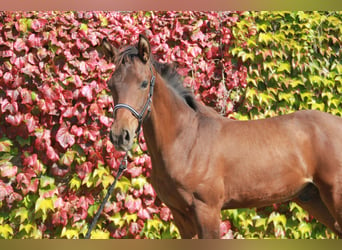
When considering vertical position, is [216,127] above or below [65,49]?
below

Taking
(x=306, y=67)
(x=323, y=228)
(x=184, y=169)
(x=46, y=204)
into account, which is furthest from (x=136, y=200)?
(x=306, y=67)

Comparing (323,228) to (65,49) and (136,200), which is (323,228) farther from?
(65,49)

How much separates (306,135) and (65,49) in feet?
8.74

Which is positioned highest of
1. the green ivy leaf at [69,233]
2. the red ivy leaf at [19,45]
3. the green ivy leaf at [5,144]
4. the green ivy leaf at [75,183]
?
the red ivy leaf at [19,45]

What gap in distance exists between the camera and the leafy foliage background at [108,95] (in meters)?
3.95

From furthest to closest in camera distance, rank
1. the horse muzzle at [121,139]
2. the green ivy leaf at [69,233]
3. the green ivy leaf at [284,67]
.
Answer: the green ivy leaf at [284,67], the green ivy leaf at [69,233], the horse muzzle at [121,139]

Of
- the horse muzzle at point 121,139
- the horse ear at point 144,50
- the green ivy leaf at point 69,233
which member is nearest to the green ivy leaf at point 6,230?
the green ivy leaf at point 69,233

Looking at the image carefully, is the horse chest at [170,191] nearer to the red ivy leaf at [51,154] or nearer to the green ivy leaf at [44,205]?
the red ivy leaf at [51,154]

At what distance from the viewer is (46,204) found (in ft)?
12.9

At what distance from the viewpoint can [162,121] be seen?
2.83 meters

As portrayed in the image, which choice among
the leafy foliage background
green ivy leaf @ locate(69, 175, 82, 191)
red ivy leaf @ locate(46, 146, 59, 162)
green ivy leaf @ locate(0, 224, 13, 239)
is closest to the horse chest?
the leafy foliage background

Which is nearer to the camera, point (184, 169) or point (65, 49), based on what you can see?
point (184, 169)

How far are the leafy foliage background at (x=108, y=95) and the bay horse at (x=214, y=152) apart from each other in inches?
42.7

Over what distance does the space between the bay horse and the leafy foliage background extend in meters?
1.08
